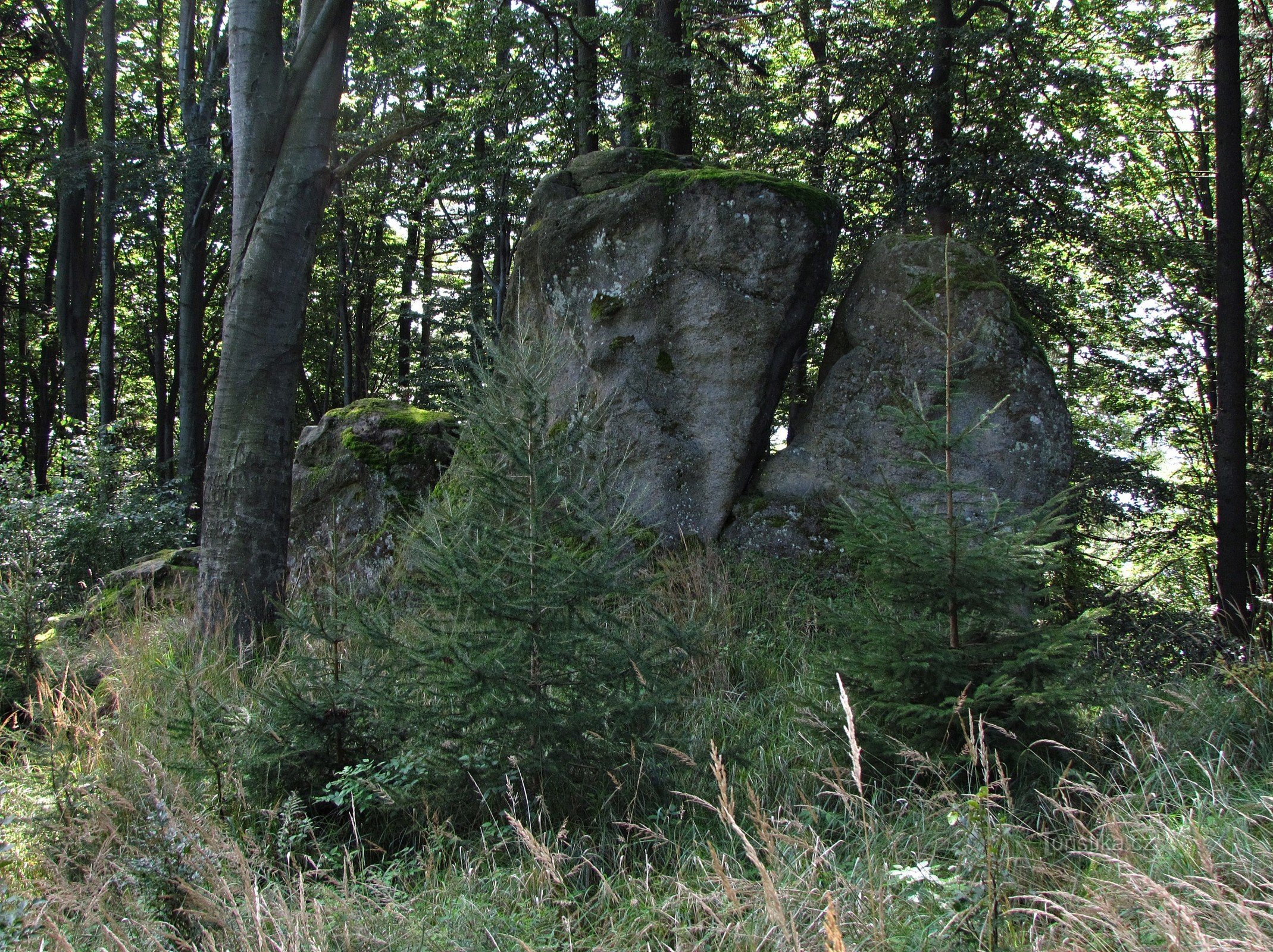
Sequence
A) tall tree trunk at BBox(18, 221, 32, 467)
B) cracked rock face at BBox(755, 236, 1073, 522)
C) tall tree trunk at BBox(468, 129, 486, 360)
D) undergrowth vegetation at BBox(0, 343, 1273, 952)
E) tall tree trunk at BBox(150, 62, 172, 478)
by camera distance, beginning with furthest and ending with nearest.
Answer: tall tree trunk at BBox(18, 221, 32, 467) < tall tree trunk at BBox(150, 62, 172, 478) < tall tree trunk at BBox(468, 129, 486, 360) < cracked rock face at BBox(755, 236, 1073, 522) < undergrowth vegetation at BBox(0, 343, 1273, 952)

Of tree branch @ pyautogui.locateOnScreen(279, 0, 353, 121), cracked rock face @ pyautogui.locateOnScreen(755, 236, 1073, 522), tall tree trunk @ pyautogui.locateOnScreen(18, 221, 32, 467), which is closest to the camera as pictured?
tree branch @ pyautogui.locateOnScreen(279, 0, 353, 121)

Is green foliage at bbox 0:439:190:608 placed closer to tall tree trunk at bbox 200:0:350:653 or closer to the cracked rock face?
tall tree trunk at bbox 200:0:350:653

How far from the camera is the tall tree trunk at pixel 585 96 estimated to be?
1053cm

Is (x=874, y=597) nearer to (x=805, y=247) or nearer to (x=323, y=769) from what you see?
(x=323, y=769)

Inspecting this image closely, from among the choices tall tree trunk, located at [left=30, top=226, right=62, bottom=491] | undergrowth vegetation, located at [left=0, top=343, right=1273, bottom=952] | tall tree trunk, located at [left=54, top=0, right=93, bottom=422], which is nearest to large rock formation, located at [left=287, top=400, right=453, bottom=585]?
undergrowth vegetation, located at [left=0, top=343, right=1273, bottom=952]

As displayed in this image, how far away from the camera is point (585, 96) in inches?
422

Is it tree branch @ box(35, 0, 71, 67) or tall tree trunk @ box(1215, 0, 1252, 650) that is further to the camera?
tree branch @ box(35, 0, 71, 67)

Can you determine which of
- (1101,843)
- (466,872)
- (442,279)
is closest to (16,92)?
(442,279)

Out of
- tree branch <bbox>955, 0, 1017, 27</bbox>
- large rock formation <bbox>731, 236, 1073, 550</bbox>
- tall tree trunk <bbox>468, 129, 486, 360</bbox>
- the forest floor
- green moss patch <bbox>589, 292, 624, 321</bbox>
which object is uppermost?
tree branch <bbox>955, 0, 1017, 27</bbox>

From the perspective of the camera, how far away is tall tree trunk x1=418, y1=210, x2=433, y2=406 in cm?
1574

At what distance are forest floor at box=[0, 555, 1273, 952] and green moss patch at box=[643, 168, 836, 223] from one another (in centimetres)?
477

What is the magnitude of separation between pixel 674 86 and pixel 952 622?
8.96m

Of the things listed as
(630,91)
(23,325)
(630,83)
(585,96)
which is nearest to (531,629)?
(630,83)

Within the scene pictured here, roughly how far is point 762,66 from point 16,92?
51.6 feet
